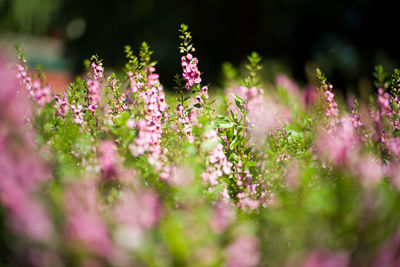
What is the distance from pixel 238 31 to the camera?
17438 mm

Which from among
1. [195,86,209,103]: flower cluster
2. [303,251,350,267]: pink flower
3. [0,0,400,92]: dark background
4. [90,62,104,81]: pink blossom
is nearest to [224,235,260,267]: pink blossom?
[303,251,350,267]: pink flower

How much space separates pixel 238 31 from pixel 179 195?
16286 millimetres

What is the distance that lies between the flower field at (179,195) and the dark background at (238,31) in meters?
14.1

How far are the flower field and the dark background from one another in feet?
46.1

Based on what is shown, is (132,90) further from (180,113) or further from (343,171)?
(343,171)

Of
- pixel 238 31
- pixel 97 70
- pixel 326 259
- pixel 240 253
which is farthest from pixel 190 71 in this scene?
pixel 238 31

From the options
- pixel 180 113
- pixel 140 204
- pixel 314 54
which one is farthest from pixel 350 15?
pixel 140 204

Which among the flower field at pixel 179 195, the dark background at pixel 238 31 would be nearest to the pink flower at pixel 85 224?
the flower field at pixel 179 195

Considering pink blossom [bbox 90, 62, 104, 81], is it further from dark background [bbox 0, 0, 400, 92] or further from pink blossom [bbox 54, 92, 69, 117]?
dark background [bbox 0, 0, 400, 92]

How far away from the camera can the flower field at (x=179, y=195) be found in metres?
1.45

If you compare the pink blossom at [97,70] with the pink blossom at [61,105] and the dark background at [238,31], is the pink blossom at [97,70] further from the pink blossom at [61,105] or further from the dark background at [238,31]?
the dark background at [238,31]

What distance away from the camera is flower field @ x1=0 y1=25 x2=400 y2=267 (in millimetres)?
1447

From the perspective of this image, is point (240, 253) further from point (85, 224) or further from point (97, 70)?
point (97, 70)

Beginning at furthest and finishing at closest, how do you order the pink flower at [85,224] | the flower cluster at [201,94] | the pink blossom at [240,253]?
the flower cluster at [201,94]
the pink blossom at [240,253]
the pink flower at [85,224]
